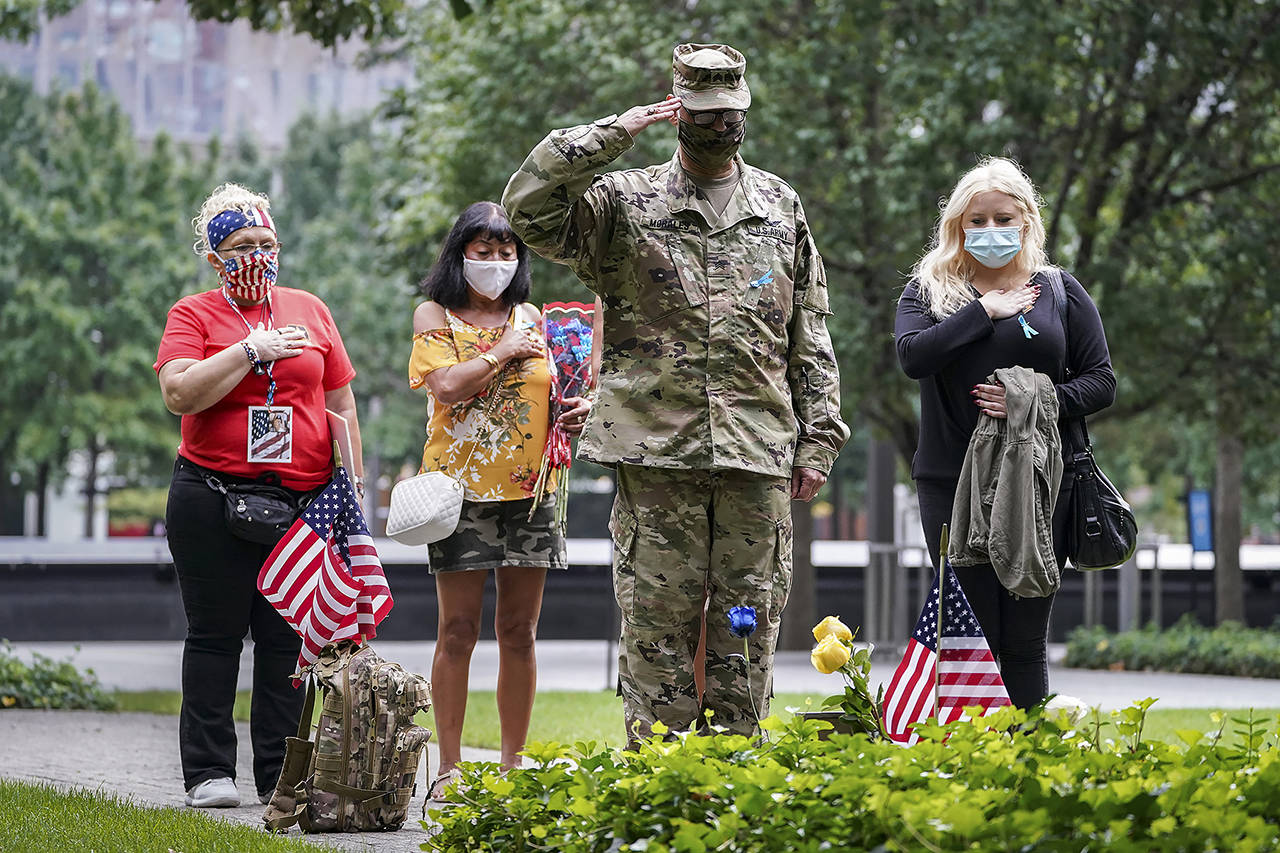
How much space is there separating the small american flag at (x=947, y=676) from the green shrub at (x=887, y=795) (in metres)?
0.39

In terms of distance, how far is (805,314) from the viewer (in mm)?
4926

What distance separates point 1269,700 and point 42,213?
91.9ft

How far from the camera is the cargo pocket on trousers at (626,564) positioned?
15.3ft

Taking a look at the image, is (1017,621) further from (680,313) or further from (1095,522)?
(680,313)

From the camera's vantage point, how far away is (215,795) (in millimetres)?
5621

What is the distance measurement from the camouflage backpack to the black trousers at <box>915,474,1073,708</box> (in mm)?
1891

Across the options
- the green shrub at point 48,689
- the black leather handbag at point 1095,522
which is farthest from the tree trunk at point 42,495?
the black leather handbag at point 1095,522

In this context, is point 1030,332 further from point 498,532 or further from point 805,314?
point 498,532

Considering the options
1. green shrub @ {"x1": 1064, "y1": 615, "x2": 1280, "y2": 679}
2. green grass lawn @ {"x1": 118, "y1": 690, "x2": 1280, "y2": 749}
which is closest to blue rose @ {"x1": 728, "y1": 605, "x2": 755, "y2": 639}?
green grass lawn @ {"x1": 118, "y1": 690, "x2": 1280, "y2": 749}

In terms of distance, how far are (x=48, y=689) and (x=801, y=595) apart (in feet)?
27.3

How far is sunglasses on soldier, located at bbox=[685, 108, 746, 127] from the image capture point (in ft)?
15.0

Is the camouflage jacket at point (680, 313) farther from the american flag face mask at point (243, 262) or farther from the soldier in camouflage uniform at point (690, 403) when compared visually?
the american flag face mask at point (243, 262)

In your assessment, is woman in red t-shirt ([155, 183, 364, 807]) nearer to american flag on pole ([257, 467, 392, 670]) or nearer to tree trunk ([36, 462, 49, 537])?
american flag on pole ([257, 467, 392, 670])

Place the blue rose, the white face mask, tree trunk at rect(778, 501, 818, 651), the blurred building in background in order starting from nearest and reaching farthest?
the blue rose → the white face mask → tree trunk at rect(778, 501, 818, 651) → the blurred building in background
